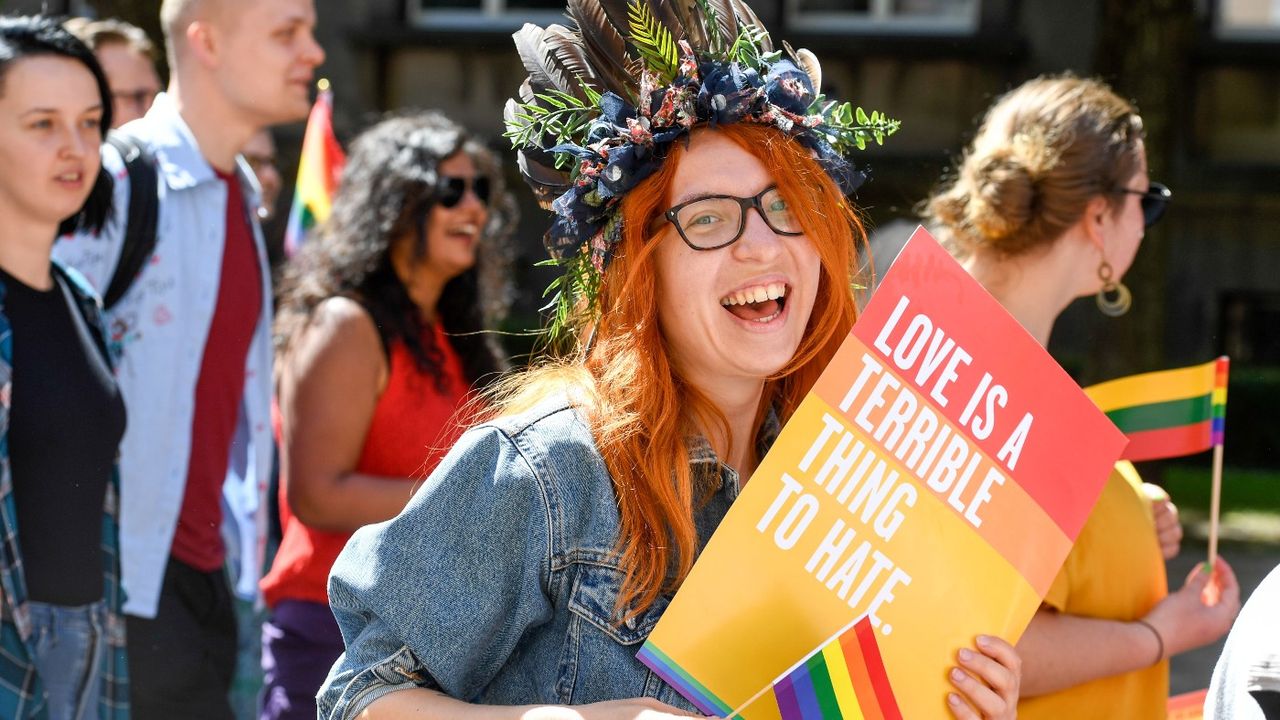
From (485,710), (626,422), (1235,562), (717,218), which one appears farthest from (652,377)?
(1235,562)

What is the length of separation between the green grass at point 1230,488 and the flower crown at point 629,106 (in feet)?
29.3

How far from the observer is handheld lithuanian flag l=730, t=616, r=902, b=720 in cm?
160

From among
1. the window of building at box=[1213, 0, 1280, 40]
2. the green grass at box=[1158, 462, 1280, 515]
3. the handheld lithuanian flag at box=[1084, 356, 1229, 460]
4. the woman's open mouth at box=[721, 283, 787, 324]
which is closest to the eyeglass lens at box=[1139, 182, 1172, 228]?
the handheld lithuanian flag at box=[1084, 356, 1229, 460]

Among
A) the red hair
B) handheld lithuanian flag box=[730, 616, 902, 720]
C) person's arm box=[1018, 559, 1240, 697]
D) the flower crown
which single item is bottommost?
person's arm box=[1018, 559, 1240, 697]

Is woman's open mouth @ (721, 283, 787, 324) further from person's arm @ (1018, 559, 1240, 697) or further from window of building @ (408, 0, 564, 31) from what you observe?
window of building @ (408, 0, 564, 31)

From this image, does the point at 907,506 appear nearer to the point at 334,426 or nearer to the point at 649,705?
the point at 649,705

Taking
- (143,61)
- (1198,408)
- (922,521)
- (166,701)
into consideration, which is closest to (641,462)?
(922,521)

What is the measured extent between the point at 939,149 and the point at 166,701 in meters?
10.6

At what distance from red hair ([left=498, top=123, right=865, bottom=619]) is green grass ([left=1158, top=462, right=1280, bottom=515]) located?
29.3 feet

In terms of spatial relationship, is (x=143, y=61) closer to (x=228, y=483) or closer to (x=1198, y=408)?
(x=228, y=483)

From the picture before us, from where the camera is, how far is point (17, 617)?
2.80 meters

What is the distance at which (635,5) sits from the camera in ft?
6.34

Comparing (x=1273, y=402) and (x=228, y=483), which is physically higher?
(x=228, y=483)

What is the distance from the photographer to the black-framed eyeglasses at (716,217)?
1.88 metres
